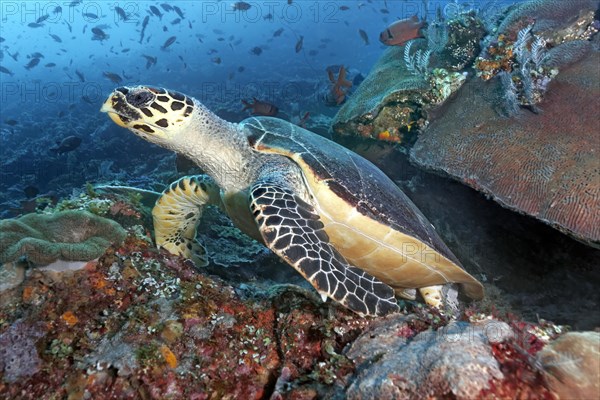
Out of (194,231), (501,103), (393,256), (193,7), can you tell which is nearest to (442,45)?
(501,103)

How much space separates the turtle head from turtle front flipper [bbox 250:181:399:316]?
1065mm

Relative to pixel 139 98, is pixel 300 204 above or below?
below

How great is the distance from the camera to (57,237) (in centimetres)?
256

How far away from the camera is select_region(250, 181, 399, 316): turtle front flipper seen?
82.0 inches

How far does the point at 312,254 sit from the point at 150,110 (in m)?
1.88

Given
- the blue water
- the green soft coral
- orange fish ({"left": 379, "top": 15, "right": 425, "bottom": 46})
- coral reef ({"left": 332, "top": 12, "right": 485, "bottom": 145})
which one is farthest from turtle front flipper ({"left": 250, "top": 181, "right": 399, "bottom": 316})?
the blue water

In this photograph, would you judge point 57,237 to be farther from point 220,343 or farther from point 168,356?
point 220,343

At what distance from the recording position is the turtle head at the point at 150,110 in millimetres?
2809

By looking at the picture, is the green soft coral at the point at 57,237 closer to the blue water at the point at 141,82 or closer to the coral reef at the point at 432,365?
the coral reef at the point at 432,365

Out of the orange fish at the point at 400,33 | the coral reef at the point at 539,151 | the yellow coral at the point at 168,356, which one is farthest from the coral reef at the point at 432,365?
the orange fish at the point at 400,33

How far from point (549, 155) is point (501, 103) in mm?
1044

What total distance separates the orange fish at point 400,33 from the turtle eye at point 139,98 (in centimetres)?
523

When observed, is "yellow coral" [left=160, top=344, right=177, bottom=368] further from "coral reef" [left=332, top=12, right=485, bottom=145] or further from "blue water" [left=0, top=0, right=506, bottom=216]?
"blue water" [left=0, top=0, right=506, bottom=216]

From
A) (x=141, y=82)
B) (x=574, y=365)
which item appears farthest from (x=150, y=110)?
(x=141, y=82)
